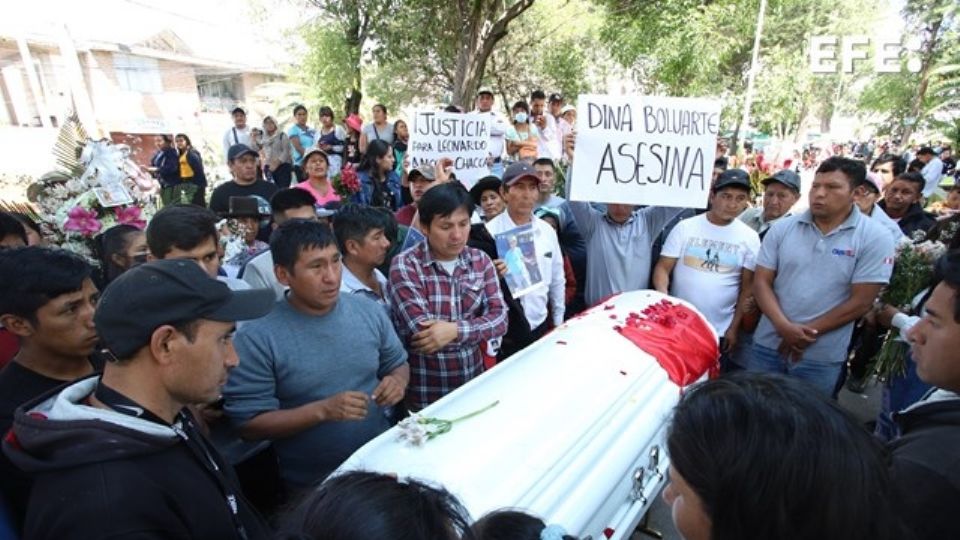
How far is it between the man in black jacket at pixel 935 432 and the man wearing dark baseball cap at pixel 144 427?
144 cm

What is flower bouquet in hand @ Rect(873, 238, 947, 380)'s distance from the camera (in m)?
2.87

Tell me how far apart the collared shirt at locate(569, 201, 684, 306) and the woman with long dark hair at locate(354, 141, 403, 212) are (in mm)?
3345

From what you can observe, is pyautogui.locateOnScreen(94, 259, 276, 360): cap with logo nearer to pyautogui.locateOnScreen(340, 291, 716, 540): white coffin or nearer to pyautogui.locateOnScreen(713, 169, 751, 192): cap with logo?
pyautogui.locateOnScreen(340, 291, 716, 540): white coffin

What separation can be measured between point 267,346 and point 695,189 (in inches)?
95.0

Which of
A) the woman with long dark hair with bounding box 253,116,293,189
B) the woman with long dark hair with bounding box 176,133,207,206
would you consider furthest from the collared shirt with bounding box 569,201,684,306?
the woman with long dark hair with bounding box 176,133,207,206

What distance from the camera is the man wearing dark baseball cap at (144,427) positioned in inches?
39.8

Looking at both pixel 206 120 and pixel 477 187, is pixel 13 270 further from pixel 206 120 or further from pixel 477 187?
pixel 206 120

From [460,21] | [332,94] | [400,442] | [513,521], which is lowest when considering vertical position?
[400,442]

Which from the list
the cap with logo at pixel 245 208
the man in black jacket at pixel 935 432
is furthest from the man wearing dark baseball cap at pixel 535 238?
the man in black jacket at pixel 935 432

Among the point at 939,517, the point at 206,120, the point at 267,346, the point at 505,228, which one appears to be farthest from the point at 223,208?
the point at 206,120

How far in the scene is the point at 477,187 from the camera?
12.9 feet

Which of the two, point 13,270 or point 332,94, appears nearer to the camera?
point 13,270

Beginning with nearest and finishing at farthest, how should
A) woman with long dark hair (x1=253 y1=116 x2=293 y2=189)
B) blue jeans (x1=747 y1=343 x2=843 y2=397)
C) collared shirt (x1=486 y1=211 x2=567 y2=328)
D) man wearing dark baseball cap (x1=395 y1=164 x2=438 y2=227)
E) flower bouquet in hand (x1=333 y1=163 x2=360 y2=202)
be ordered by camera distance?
blue jeans (x1=747 y1=343 x2=843 y2=397) → collared shirt (x1=486 y1=211 x2=567 y2=328) → man wearing dark baseball cap (x1=395 y1=164 x2=438 y2=227) → flower bouquet in hand (x1=333 y1=163 x2=360 y2=202) → woman with long dark hair (x1=253 y1=116 x2=293 y2=189)

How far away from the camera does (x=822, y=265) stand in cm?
284
